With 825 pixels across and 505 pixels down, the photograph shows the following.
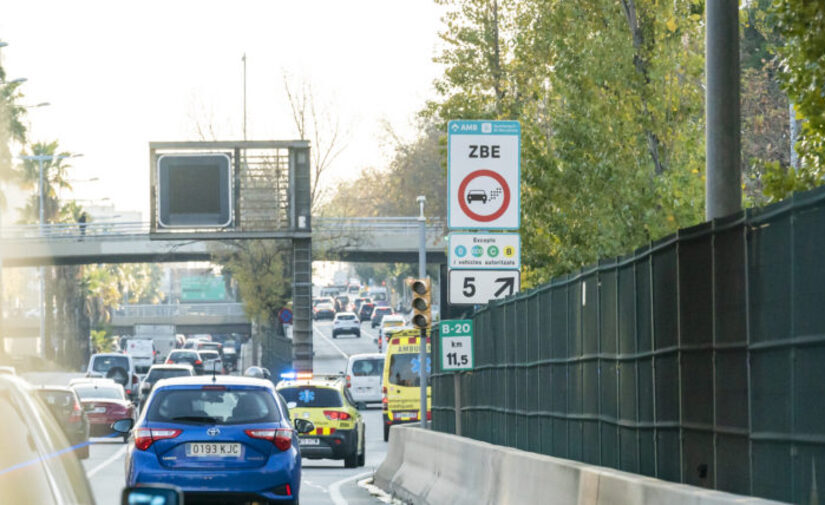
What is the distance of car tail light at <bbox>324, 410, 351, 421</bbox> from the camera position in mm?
27906

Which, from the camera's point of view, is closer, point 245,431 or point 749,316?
point 749,316

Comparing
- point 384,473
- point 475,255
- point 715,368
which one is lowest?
point 384,473

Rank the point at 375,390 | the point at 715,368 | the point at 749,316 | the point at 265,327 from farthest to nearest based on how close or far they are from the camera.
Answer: the point at 265,327 → the point at 375,390 → the point at 715,368 → the point at 749,316

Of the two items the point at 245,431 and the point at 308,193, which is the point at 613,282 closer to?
the point at 245,431

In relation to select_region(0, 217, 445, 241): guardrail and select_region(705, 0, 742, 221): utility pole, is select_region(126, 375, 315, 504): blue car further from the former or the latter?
select_region(0, 217, 445, 241): guardrail

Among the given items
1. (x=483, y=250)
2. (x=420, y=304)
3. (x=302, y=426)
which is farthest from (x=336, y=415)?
(x=302, y=426)

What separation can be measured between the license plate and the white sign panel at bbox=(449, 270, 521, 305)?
199 inches

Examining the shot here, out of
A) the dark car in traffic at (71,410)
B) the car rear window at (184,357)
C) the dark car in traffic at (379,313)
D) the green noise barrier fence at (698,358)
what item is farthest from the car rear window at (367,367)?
the dark car in traffic at (379,313)

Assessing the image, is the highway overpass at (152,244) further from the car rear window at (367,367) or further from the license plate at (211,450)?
the license plate at (211,450)

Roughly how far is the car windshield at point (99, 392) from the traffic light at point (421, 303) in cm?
1815

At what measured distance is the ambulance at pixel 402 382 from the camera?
38.0 meters

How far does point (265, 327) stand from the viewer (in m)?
90.6

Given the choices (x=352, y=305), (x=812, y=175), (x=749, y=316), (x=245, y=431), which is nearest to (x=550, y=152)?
(x=245, y=431)

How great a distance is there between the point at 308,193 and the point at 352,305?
362 feet
